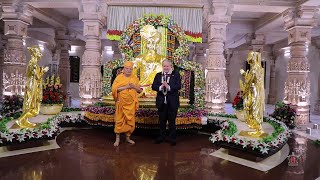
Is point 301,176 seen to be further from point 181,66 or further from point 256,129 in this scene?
point 181,66

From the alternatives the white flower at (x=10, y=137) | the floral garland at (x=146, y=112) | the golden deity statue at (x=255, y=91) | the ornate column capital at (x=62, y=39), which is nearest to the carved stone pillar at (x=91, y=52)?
the floral garland at (x=146, y=112)

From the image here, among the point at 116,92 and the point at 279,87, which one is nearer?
the point at 116,92

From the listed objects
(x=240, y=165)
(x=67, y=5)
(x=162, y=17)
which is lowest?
(x=240, y=165)

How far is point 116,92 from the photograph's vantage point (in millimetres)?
4137

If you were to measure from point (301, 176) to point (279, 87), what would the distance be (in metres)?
13.2

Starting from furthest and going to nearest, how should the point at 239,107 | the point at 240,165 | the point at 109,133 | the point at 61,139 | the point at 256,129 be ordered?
1. the point at 239,107
2. the point at 109,133
3. the point at 61,139
4. the point at 256,129
5. the point at 240,165

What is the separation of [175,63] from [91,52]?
8.35ft

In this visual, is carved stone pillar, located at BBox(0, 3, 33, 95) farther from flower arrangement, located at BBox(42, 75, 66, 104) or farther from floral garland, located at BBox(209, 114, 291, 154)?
floral garland, located at BBox(209, 114, 291, 154)

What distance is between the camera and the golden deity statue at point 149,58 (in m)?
5.98

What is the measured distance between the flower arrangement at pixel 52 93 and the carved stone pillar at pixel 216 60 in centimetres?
A: 365

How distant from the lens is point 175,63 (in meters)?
6.12

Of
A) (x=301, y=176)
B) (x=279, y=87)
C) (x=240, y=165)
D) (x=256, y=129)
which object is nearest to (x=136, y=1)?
(x=256, y=129)

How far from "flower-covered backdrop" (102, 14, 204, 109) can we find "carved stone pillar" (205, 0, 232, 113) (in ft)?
4.06

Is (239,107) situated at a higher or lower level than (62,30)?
lower
